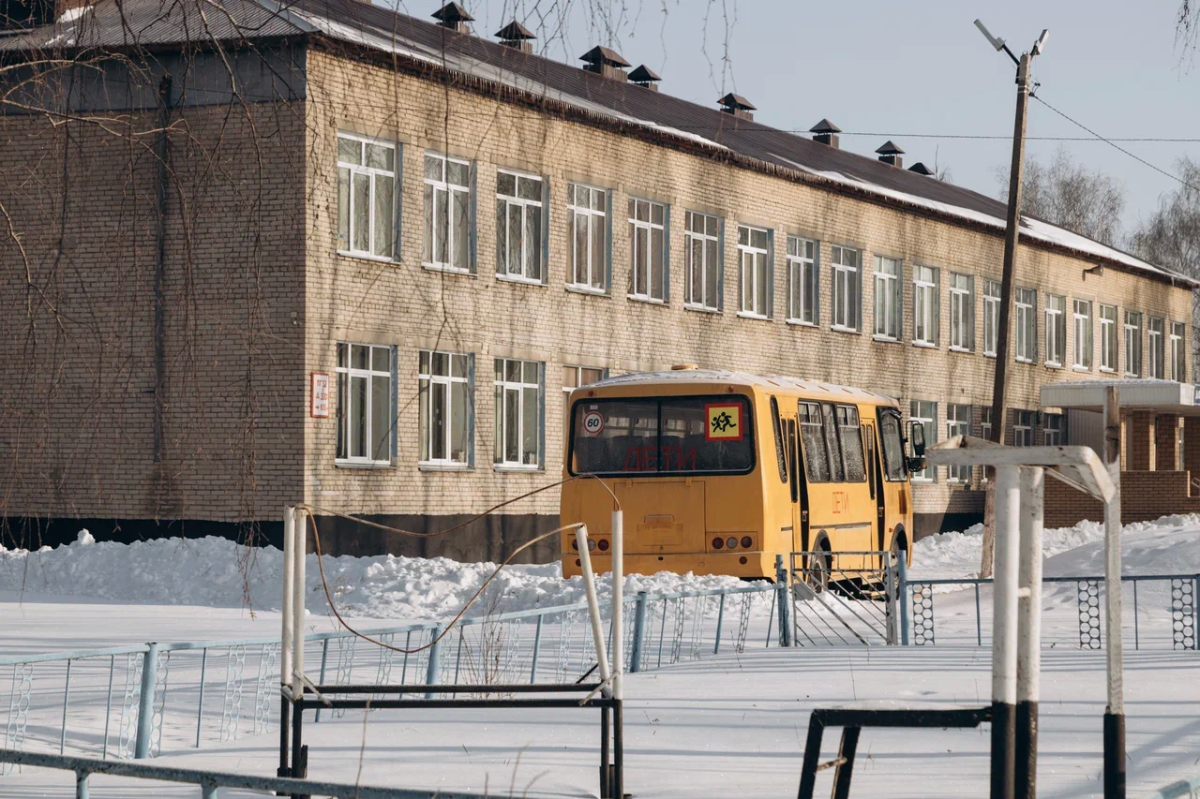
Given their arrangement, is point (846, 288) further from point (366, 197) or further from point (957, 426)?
point (366, 197)

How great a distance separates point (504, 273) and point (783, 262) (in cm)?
912

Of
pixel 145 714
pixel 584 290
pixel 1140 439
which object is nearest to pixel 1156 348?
pixel 1140 439

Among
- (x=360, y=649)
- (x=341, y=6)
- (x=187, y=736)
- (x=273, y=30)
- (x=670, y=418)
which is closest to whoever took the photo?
(x=273, y=30)

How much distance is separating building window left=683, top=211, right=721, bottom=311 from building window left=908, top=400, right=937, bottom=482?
9.10 m

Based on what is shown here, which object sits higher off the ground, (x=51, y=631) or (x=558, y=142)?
(x=558, y=142)

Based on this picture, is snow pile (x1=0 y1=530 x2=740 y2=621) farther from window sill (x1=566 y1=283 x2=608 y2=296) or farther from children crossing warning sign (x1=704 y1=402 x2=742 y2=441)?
window sill (x1=566 y1=283 x2=608 y2=296)

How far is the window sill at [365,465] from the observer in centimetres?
2541

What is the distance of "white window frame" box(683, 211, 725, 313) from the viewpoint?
33312 mm

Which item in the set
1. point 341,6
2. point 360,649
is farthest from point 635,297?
point 341,6

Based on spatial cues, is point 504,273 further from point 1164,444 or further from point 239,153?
point 1164,444

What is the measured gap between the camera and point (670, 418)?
834 inches

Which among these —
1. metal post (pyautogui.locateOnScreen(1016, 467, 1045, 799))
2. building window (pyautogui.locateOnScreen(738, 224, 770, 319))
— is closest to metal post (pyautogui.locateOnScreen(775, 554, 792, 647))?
metal post (pyautogui.locateOnScreen(1016, 467, 1045, 799))

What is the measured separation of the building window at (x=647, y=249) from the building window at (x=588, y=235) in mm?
742

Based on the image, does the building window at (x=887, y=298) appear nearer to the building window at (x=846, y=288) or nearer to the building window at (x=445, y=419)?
the building window at (x=846, y=288)
